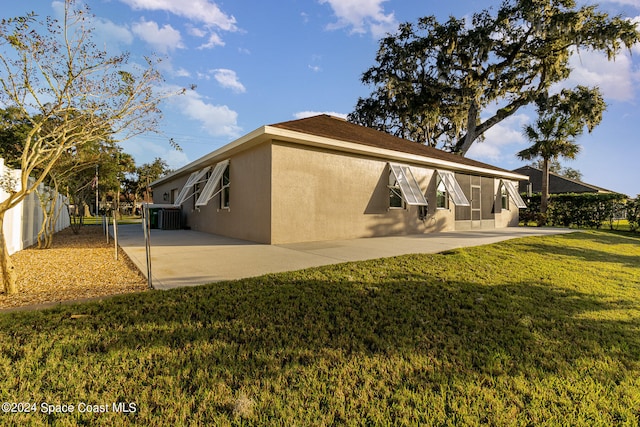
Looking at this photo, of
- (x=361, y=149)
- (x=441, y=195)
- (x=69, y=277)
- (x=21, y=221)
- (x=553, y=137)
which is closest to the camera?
(x=69, y=277)

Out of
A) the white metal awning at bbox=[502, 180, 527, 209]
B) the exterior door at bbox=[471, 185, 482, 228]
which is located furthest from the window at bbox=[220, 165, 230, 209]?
the white metal awning at bbox=[502, 180, 527, 209]

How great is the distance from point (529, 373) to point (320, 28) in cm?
1417

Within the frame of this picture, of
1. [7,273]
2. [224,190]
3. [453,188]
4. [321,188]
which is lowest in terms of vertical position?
[7,273]

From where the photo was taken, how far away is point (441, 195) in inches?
542

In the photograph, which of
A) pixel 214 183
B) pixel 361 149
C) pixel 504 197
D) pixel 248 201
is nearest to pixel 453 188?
pixel 361 149

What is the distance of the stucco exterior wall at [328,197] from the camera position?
8.85 metres

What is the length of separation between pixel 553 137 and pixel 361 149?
18.2 metres

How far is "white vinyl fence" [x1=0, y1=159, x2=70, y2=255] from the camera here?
7090 millimetres

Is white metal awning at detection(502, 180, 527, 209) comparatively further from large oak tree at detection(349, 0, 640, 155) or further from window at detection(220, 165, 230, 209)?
window at detection(220, 165, 230, 209)

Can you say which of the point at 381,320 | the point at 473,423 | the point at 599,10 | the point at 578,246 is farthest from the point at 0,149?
the point at 599,10

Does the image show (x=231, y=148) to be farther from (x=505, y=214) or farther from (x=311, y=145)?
(x=505, y=214)

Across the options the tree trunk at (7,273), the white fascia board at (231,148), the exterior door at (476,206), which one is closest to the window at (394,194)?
the white fascia board at (231,148)

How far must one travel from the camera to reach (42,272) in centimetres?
542

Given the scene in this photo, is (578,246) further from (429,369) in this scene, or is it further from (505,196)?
(429,369)
